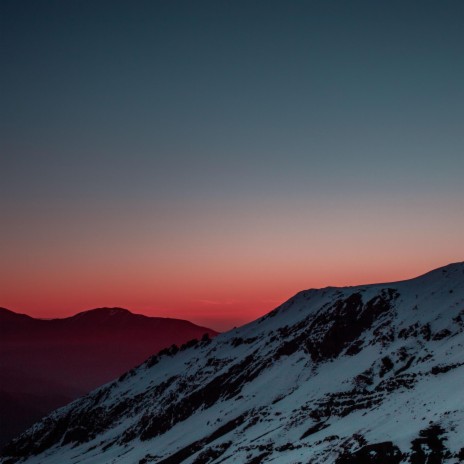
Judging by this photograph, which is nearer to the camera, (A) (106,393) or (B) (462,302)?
(B) (462,302)

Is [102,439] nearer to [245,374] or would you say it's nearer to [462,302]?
[245,374]

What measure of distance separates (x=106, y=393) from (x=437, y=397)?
354ft

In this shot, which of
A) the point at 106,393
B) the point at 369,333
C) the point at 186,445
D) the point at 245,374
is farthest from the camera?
the point at 106,393

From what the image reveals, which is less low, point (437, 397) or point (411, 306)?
point (411, 306)

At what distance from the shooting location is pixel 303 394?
65500 mm

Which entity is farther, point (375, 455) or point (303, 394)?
point (303, 394)

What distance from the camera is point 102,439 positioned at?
95.9 m

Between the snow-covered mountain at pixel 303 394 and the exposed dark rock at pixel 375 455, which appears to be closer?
the exposed dark rock at pixel 375 455

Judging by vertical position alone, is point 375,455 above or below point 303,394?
above

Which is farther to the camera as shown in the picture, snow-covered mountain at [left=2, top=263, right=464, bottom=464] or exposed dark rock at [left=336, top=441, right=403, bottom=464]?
snow-covered mountain at [left=2, top=263, right=464, bottom=464]

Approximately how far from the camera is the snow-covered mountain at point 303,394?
Result: 33.1 meters

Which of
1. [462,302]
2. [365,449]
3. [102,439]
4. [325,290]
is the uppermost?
[325,290]

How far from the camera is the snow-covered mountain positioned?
108ft

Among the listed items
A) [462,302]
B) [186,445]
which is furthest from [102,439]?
[462,302]
